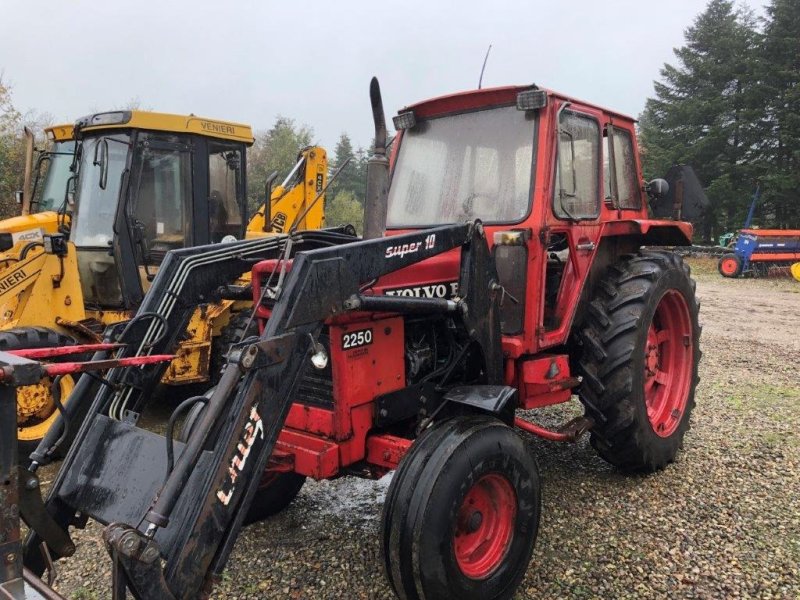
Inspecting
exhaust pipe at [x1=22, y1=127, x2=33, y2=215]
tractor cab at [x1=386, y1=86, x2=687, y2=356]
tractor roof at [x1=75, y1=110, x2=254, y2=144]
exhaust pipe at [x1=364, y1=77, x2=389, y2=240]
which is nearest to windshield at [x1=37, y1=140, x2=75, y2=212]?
exhaust pipe at [x1=22, y1=127, x2=33, y2=215]

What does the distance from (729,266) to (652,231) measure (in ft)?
52.1

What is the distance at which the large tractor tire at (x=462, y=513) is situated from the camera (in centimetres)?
254

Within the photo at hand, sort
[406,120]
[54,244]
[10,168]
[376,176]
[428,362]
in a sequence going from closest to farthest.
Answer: [376,176]
[428,362]
[406,120]
[54,244]
[10,168]

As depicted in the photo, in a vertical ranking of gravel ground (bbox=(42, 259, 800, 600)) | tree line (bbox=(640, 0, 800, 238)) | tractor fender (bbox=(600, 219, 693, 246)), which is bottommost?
gravel ground (bbox=(42, 259, 800, 600))

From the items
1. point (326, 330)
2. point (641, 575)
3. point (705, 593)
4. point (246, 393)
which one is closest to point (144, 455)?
point (246, 393)

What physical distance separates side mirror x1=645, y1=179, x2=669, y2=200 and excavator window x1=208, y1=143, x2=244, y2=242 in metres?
3.92

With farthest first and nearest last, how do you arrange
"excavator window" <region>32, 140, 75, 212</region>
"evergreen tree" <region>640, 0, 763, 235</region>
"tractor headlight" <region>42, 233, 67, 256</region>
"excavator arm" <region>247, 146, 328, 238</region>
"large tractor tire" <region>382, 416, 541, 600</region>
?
"evergreen tree" <region>640, 0, 763, 235</region> < "excavator arm" <region>247, 146, 328, 238</region> < "excavator window" <region>32, 140, 75, 212</region> < "tractor headlight" <region>42, 233, 67, 256</region> < "large tractor tire" <region>382, 416, 541, 600</region>

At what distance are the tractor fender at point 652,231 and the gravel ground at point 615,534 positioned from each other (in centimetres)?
155

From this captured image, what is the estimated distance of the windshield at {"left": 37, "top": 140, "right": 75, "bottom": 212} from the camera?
635cm

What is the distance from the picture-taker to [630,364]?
377 cm

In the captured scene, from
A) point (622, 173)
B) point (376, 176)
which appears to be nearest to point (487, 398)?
point (376, 176)

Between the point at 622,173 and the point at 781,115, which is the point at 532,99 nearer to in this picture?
the point at 622,173

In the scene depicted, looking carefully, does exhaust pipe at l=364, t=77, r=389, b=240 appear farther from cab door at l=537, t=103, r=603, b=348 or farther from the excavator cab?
the excavator cab

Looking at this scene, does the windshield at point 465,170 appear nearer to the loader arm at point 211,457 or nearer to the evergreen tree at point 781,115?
the loader arm at point 211,457
